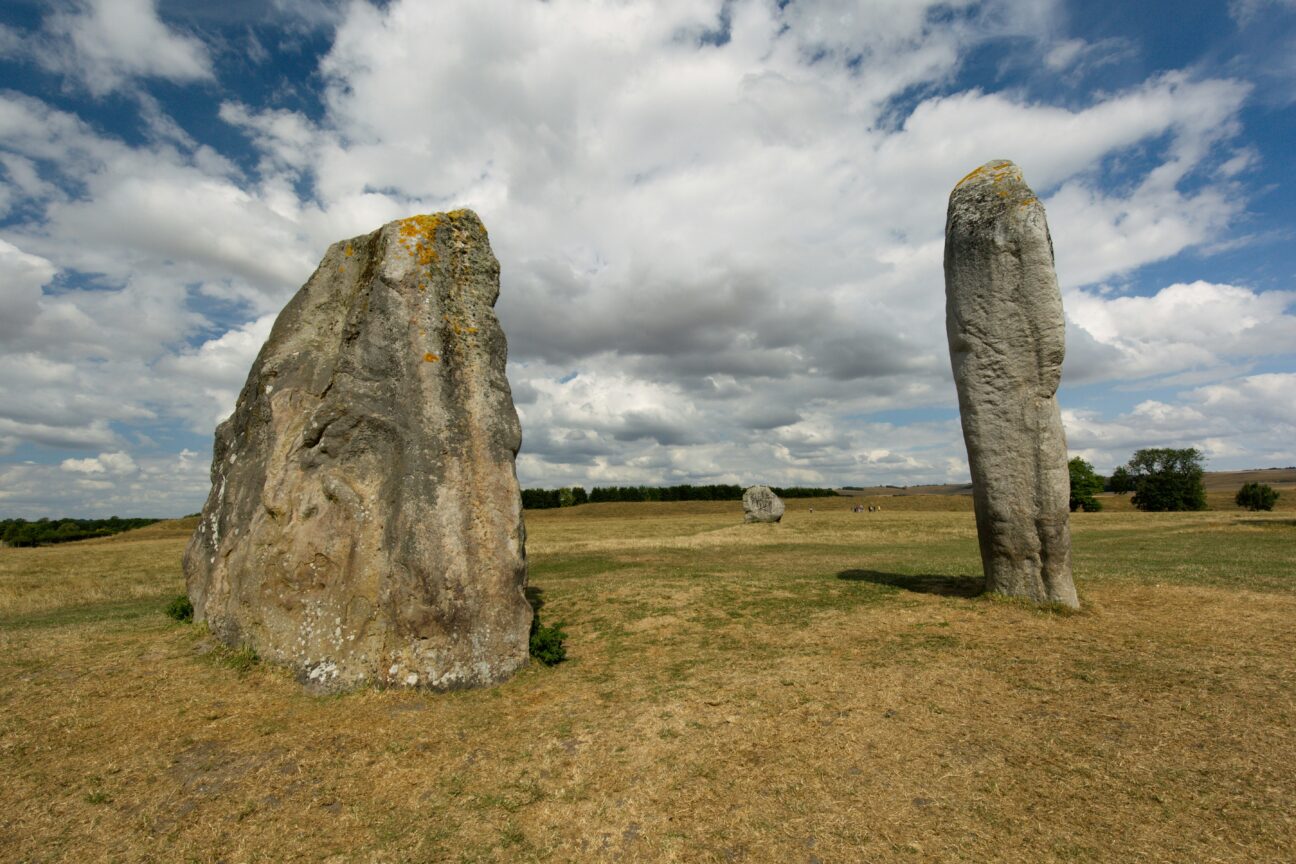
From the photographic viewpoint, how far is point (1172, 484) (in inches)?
2635

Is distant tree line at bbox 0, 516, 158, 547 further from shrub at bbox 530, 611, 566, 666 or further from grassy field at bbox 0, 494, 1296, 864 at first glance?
shrub at bbox 530, 611, 566, 666

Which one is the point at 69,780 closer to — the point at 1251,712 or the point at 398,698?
the point at 398,698

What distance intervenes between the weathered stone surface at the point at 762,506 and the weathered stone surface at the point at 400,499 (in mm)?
30922

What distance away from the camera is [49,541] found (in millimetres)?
48719

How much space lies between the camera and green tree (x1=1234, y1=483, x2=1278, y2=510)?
5834 centimetres

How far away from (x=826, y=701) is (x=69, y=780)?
7.55m

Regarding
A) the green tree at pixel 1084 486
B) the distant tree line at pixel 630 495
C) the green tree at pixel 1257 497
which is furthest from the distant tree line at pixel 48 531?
the green tree at pixel 1257 497

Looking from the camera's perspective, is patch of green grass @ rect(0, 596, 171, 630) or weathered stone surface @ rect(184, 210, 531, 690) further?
patch of green grass @ rect(0, 596, 171, 630)

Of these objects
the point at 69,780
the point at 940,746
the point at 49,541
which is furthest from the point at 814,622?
the point at 49,541

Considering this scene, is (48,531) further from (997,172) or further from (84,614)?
(997,172)

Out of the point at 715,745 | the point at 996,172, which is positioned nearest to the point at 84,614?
the point at 715,745

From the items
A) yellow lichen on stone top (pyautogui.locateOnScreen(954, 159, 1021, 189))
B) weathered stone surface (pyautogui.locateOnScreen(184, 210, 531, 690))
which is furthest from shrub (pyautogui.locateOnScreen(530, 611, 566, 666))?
yellow lichen on stone top (pyautogui.locateOnScreen(954, 159, 1021, 189))

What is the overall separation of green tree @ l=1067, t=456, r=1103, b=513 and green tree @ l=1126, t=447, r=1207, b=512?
418cm

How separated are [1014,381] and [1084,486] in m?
68.9
